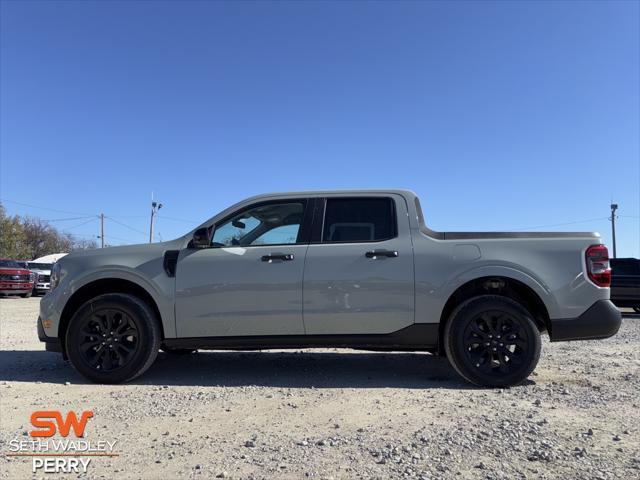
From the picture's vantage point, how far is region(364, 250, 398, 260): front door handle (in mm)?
4613

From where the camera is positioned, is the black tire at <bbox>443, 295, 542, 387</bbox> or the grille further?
the grille

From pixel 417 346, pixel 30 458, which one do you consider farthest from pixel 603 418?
pixel 30 458

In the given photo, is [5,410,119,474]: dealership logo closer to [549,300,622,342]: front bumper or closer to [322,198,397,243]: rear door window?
[322,198,397,243]: rear door window

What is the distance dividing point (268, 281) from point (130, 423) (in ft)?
5.59

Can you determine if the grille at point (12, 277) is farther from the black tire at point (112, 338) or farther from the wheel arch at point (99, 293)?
the black tire at point (112, 338)

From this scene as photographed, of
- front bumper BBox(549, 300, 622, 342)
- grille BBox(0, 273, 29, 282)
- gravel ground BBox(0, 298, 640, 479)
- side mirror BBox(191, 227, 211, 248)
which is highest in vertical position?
side mirror BBox(191, 227, 211, 248)

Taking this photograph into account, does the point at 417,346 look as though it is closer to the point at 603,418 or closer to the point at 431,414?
the point at 431,414

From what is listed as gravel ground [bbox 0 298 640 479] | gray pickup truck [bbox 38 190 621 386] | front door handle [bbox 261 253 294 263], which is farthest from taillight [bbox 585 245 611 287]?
front door handle [bbox 261 253 294 263]

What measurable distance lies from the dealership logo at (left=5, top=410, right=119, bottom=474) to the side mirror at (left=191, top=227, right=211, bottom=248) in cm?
179

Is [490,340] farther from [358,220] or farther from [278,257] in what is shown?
[278,257]

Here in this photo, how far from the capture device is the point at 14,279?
21.5m

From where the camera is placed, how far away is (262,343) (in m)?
4.64

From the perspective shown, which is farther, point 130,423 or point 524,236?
point 524,236

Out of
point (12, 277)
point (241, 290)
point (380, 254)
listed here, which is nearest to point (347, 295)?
point (380, 254)
